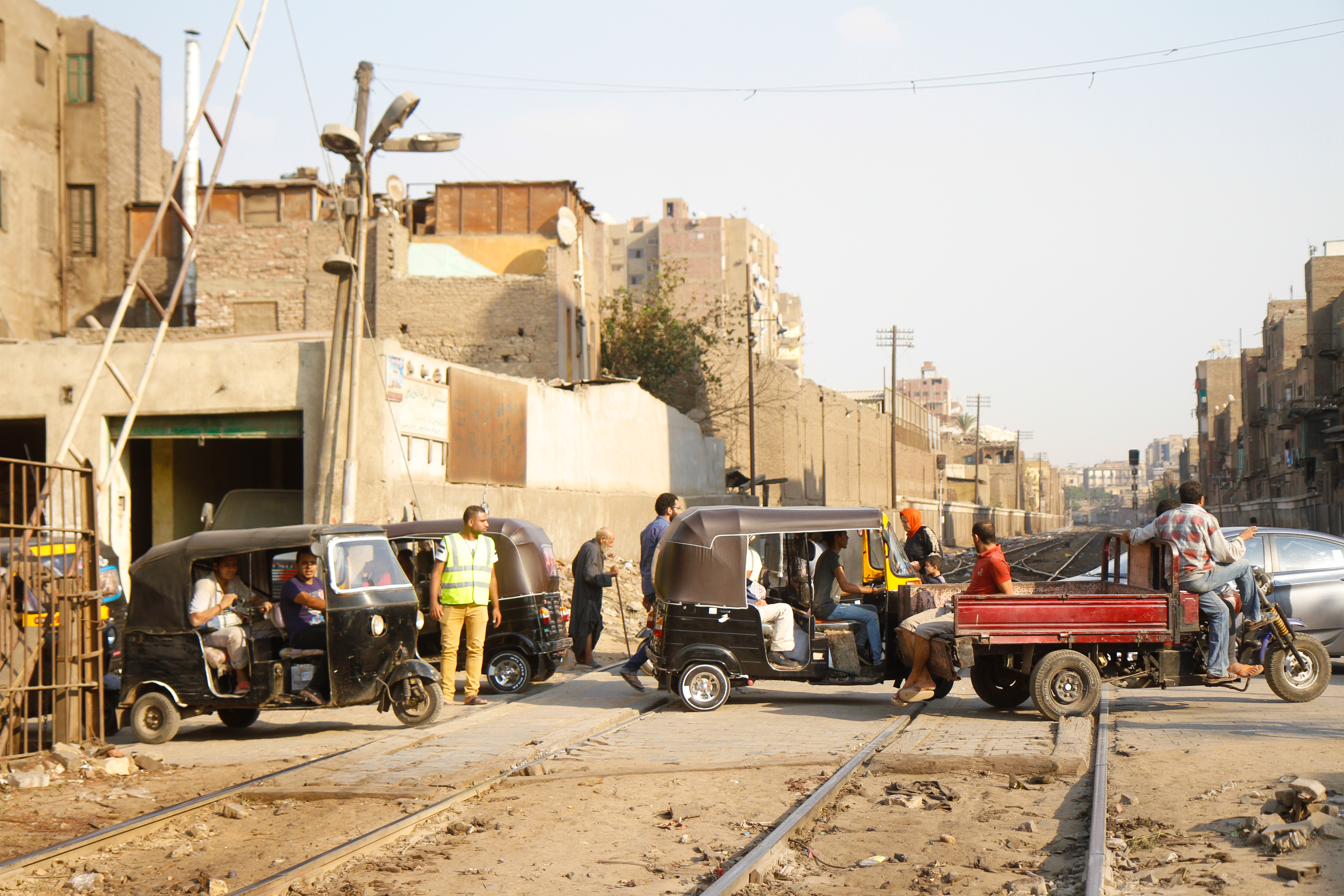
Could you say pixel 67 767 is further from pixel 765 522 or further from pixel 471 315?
pixel 471 315

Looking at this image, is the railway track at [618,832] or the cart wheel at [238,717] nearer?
the railway track at [618,832]

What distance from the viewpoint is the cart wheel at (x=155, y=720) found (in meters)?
10.6

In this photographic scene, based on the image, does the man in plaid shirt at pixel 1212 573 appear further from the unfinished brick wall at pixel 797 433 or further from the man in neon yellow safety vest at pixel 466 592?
the unfinished brick wall at pixel 797 433

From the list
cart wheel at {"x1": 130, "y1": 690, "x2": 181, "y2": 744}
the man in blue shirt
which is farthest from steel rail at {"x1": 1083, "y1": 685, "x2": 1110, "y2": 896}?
cart wheel at {"x1": 130, "y1": 690, "x2": 181, "y2": 744}

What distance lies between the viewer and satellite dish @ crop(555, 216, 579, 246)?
1464 inches

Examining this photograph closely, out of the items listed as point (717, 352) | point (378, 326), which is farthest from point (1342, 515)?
point (378, 326)

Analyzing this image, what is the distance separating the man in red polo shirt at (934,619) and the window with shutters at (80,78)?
117ft

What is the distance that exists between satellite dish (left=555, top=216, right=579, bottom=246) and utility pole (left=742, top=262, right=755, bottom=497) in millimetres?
8540

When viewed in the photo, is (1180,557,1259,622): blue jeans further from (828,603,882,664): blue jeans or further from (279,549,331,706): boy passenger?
(279,549,331,706): boy passenger

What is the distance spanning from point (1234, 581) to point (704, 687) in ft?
16.0

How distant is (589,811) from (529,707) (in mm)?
4787

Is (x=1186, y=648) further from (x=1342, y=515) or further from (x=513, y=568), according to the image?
(x=1342, y=515)

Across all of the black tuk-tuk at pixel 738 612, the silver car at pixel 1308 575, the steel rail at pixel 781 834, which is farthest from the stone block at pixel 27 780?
the silver car at pixel 1308 575

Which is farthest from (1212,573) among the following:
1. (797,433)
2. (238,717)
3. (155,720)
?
(797,433)
